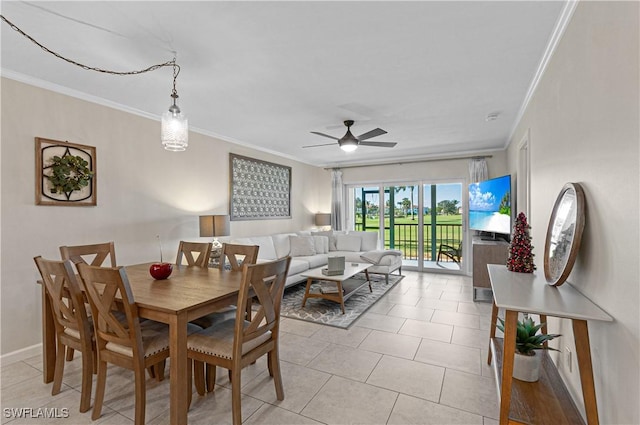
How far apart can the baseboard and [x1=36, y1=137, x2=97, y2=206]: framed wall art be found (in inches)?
53.1

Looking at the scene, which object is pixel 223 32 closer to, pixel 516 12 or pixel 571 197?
pixel 516 12

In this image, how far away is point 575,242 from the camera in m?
1.58

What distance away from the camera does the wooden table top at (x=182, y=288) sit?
1.78 meters

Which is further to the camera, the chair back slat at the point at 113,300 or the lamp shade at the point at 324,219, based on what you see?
the lamp shade at the point at 324,219

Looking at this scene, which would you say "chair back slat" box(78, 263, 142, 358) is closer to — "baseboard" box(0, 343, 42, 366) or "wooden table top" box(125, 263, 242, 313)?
"wooden table top" box(125, 263, 242, 313)

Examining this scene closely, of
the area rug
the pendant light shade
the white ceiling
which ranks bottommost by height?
the area rug

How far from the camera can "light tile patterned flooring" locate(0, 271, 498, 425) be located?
199cm

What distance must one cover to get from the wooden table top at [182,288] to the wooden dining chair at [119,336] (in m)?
0.14

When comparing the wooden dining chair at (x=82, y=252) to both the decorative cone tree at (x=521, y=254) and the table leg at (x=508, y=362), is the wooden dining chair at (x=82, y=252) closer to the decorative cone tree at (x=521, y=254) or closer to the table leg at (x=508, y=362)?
the table leg at (x=508, y=362)

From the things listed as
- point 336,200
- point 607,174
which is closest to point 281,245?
point 336,200

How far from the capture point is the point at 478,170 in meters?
5.87

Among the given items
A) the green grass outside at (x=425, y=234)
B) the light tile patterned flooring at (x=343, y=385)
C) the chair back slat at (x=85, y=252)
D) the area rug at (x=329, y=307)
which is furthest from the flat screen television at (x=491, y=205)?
the chair back slat at (x=85, y=252)

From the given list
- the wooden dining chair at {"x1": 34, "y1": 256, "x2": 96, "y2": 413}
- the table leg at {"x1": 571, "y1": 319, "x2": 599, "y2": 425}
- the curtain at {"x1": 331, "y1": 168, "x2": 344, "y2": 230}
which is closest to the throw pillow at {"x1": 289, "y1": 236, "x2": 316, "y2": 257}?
the curtain at {"x1": 331, "y1": 168, "x2": 344, "y2": 230}

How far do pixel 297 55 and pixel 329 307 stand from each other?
3082mm
